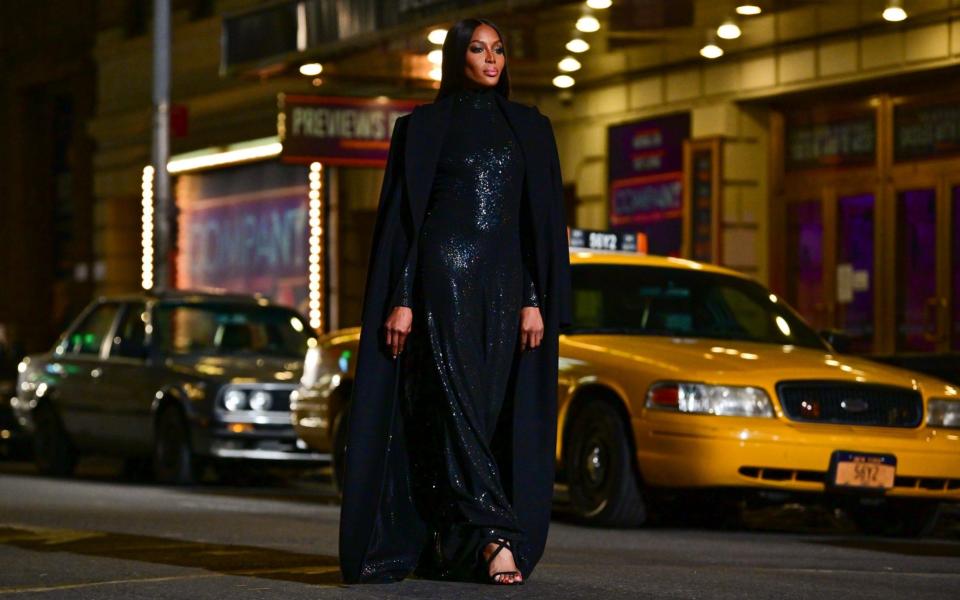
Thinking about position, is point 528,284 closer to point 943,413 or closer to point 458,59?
point 458,59

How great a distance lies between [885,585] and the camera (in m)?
7.77

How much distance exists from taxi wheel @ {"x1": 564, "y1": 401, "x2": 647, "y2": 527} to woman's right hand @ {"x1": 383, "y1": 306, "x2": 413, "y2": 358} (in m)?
4.45

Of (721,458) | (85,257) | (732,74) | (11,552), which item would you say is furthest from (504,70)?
(85,257)

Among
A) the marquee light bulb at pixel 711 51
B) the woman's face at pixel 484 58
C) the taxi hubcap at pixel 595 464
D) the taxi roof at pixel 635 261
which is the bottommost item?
the taxi hubcap at pixel 595 464

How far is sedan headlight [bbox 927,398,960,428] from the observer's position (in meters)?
11.6

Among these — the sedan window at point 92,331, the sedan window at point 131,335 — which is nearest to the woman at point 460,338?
the sedan window at point 131,335

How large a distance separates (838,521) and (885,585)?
5763 millimetres

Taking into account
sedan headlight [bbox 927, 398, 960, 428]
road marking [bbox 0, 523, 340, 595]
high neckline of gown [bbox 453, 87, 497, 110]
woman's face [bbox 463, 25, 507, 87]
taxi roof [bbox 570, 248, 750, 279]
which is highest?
woman's face [bbox 463, 25, 507, 87]

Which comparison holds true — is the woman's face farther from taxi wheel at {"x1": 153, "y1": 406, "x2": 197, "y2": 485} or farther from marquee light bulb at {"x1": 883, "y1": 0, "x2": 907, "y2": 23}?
marquee light bulb at {"x1": 883, "y1": 0, "x2": 907, "y2": 23}

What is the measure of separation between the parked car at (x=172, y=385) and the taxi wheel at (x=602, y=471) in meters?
5.08

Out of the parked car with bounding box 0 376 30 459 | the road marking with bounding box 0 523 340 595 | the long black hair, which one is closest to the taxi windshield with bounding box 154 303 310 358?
the parked car with bounding box 0 376 30 459

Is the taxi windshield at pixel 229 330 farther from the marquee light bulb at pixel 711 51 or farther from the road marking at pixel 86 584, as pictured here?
the road marking at pixel 86 584

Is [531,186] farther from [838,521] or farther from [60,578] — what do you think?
[838,521]

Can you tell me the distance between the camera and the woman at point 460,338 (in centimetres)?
723
